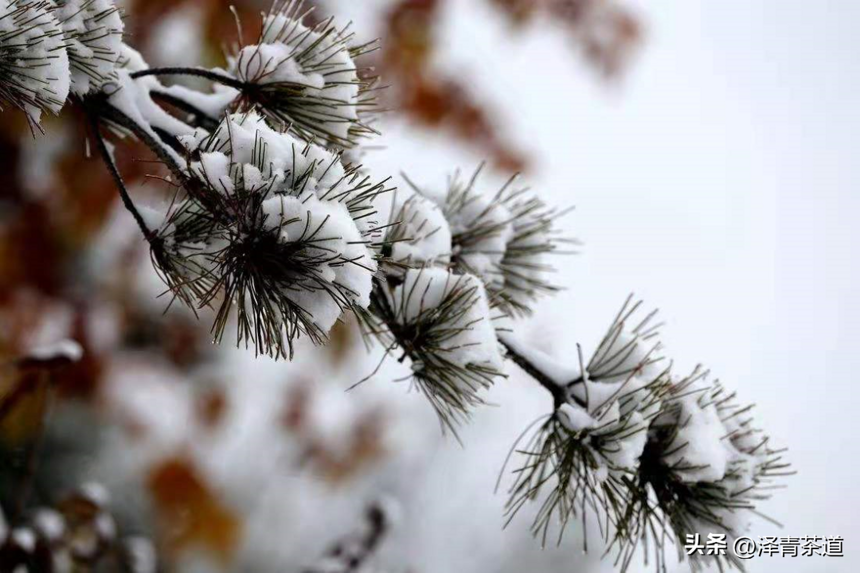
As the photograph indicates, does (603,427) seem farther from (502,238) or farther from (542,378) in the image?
(502,238)

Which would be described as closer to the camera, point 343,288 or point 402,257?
point 343,288

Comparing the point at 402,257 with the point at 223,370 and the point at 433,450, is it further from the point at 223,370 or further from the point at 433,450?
the point at 433,450

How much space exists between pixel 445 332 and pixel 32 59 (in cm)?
49

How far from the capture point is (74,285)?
16.9 ft

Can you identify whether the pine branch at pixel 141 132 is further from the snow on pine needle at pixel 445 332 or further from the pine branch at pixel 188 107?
the snow on pine needle at pixel 445 332

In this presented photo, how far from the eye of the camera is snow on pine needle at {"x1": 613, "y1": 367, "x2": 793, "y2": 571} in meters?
0.81

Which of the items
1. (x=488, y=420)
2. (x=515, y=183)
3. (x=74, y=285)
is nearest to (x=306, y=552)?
(x=488, y=420)

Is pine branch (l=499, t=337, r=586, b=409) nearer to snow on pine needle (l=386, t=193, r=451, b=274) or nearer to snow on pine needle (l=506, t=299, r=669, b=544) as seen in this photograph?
snow on pine needle (l=506, t=299, r=669, b=544)

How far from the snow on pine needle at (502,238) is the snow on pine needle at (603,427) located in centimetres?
20

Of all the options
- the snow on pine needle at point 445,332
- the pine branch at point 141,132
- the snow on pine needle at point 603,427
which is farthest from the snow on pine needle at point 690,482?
the pine branch at point 141,132

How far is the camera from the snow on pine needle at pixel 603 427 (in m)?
0.79

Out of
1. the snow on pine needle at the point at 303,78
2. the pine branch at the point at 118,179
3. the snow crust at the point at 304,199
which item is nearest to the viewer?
the snow crust at the point at 304,199

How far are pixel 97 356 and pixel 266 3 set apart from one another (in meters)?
2.82

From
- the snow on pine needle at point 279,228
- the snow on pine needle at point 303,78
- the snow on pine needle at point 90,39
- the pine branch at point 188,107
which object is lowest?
the snow on pine needle at point 279,228
